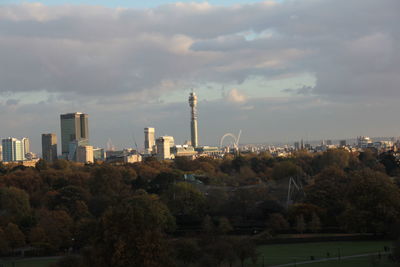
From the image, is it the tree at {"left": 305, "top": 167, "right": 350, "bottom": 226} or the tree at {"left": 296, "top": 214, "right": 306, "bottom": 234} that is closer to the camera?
the tree at {"left": 296, "top": 214, "right": 306, "bottom": 234}

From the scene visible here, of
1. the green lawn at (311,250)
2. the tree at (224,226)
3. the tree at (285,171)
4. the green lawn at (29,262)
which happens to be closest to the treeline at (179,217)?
the tree at (224,226)

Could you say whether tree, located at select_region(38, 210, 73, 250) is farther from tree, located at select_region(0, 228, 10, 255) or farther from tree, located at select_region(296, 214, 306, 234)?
tree, located at select_region(296, 214, 306, 234)

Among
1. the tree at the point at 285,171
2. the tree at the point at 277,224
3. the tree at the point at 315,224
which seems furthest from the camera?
the tree at the point at 285,171

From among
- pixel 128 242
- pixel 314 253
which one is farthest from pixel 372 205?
pixel 128 242

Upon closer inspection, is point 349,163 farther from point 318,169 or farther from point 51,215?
point 51,215

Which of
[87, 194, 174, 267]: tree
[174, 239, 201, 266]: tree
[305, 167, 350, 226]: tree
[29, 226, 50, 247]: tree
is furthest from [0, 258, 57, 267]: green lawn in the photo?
[305, 167, 350, 226]: tree

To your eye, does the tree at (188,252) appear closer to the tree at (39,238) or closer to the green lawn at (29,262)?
the green lawn at (29,262)
